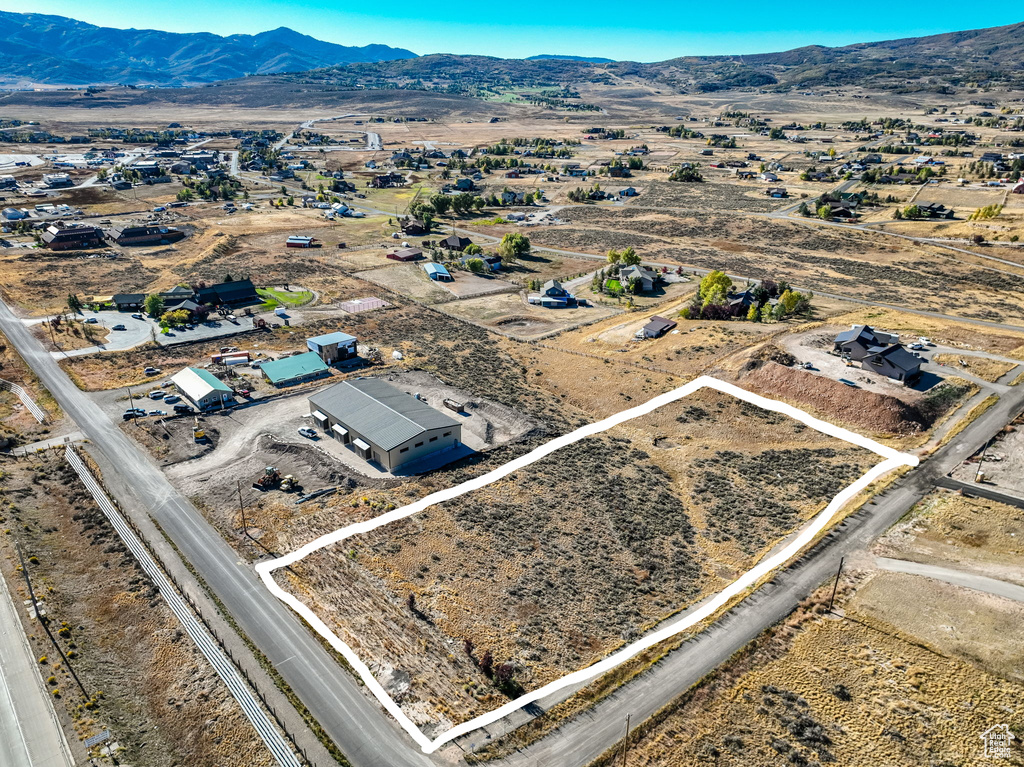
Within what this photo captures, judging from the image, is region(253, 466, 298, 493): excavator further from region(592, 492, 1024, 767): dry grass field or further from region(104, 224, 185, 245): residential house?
region(104, 224, 185, 245): residential house

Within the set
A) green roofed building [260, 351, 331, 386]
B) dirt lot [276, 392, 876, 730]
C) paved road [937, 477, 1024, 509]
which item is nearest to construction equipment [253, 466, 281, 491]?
dirt lot [276, 392, 876, 730]

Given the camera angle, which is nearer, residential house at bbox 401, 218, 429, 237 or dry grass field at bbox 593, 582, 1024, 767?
dry grass field at bbox 593, 582, 1024, 767

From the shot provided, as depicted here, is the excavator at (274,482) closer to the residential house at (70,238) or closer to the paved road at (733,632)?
the paved road at (733,632)

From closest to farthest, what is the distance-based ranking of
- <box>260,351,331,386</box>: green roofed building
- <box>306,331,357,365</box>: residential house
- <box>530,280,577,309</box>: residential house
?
<box>260,351,331,386</box>: green roofed building < <box>306,331,357,365</box>: residential house < <box>530,280,577,309</box>: residential house

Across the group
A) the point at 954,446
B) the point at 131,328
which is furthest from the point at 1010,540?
the point at 131,328

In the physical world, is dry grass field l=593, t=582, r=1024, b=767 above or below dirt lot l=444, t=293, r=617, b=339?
below

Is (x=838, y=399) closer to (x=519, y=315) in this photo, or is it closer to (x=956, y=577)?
(x=956, y=577)

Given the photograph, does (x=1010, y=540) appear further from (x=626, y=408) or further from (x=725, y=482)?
(x=626, y=408)
